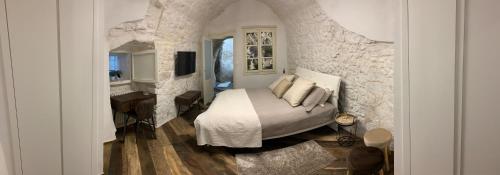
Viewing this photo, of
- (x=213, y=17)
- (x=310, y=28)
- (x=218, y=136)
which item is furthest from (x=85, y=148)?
(x=213, y=17)

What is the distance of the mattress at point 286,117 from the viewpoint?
3.16m

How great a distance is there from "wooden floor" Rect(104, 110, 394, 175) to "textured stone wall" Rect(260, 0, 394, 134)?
1.74 feet

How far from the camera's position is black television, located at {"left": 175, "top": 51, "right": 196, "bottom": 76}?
196 inches

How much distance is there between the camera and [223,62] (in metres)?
9.09

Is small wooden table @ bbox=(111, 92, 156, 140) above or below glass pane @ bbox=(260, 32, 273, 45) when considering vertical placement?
below

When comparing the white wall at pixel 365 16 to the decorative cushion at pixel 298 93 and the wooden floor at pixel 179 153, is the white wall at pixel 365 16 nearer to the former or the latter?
the decorative cushion at pixel 298 93

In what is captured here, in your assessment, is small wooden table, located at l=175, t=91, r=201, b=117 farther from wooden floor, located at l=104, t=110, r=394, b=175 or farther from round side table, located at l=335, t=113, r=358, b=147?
round side table, located at l=335, t=113, r=358, b=147

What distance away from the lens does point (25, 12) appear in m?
0.62

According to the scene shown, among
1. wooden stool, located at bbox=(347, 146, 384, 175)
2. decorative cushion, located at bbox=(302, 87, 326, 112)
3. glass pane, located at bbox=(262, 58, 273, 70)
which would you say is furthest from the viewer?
glass pane, located at bbox=(262, 58, 273, 70)

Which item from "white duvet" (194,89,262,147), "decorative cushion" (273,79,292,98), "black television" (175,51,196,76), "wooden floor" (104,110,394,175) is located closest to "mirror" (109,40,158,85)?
"black television" (175,51,196,76)

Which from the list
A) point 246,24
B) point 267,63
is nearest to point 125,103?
point 246,24

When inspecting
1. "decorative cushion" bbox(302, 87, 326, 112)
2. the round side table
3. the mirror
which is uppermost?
the mirror

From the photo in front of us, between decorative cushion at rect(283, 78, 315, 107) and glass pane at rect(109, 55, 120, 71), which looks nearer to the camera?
decorative cushion at rect(283, 78, 315, 107)

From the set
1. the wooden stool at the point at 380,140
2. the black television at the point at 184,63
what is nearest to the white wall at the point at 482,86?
the wooden stool at the point at 380,140
